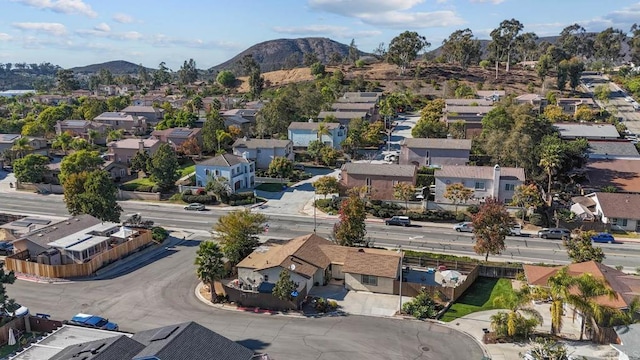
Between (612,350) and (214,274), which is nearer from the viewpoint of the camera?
(612,350)

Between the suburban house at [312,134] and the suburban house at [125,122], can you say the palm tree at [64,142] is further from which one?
the suburban house at [312,134]

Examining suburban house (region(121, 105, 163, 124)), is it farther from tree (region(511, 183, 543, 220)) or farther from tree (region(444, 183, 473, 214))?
tree (region(511, 183, 543, 220))

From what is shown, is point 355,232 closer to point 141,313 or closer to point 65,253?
point 141,313

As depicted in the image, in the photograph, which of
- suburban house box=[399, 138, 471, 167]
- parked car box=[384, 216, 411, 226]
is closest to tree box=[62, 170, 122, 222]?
parked car box=[384, 216, 411, 226]

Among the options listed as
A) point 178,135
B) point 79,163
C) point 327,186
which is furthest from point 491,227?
point 178,135

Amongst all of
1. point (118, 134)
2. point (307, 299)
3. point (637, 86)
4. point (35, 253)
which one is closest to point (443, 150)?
point (307, 299)
